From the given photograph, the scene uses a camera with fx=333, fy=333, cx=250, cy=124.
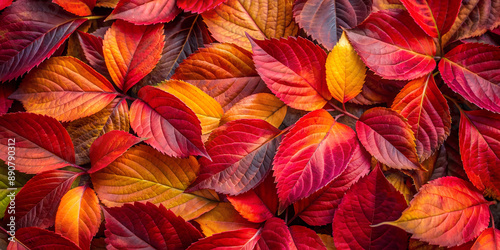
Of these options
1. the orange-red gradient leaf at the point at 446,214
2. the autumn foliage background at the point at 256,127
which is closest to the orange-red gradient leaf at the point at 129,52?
A: the autumn foliage background at the point at 256,127

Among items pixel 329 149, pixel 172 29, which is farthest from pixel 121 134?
pixel 329 149

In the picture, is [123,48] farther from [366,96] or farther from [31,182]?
[366,96]

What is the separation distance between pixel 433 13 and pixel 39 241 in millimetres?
899

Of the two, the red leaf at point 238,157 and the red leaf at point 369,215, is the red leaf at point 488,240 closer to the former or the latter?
the red leaf at point 369,215

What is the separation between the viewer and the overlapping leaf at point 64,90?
70 centimetres

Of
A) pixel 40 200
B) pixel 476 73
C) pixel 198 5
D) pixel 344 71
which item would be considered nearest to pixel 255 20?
pixel 198 5

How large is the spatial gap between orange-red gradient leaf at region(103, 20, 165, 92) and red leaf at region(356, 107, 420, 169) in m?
0.46

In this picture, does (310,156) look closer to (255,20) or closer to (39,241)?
(255,20)

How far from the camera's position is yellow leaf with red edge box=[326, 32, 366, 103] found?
2.14 ft

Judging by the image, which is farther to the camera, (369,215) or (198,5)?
(198,5)

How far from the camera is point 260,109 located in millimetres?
711

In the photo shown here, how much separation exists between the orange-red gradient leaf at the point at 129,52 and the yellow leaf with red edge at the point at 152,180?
16cm

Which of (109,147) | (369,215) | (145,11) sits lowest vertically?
(369,215)

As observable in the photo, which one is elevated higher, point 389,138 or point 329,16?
point 329,16
